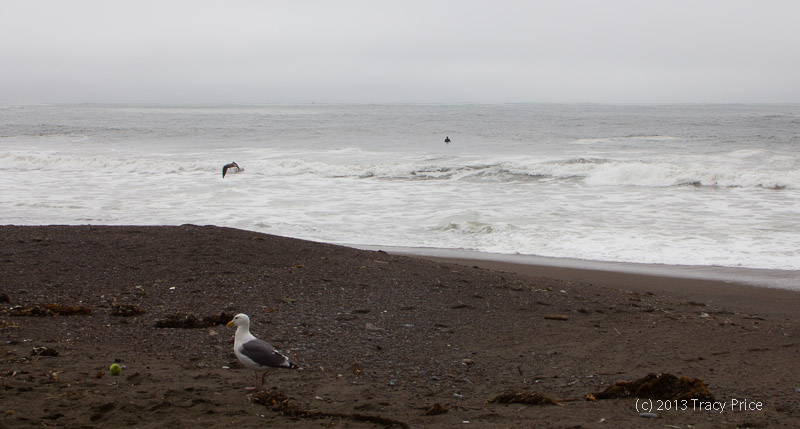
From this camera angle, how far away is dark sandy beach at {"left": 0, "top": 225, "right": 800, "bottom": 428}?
405cm

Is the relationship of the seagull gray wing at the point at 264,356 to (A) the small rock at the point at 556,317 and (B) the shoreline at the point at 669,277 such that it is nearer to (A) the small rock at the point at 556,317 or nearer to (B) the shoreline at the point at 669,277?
(A) the small rock at the point at 556,317

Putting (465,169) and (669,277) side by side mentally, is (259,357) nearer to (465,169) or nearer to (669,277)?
(669,277)

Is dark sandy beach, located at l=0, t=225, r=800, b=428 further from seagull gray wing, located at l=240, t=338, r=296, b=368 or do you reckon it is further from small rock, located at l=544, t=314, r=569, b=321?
seagull gray wing, located at l=240, t=338, r=296, b=368

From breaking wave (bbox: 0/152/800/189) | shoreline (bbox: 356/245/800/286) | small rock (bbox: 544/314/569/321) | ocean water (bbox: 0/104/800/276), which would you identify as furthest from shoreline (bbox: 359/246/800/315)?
breaking wave (bbox: 0/152/800/189)

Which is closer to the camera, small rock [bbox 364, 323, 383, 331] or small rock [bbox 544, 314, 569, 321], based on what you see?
small rock [bbox 364, 323, 383, 331]

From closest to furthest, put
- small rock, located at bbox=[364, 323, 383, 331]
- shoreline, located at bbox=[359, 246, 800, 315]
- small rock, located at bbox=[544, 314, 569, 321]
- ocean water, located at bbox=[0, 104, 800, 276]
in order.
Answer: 1. small rock, located at bbox=[364, 323, 383, 331]
2. small rock, located at bbox=[544, 314, 569, 321]
3. shoreline, located at bbox=[359, 246, 800, 315]
4. ocean water, located at bbox=[0, 104, 800, 276]

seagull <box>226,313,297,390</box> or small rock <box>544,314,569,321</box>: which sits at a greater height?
seagull <box>226,313,297,390</box>

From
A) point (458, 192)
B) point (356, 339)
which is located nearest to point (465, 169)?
point (458, 192)

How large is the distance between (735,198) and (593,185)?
4.59 m

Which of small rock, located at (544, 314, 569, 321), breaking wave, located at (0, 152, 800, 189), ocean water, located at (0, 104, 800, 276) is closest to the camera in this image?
small rock, located at (544, 314, 569, 321)

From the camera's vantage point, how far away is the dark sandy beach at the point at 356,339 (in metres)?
4.05

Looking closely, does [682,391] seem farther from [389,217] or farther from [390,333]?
[389,217]

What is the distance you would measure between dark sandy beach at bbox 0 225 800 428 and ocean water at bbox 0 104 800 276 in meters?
3.53

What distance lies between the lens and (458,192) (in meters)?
19.5
